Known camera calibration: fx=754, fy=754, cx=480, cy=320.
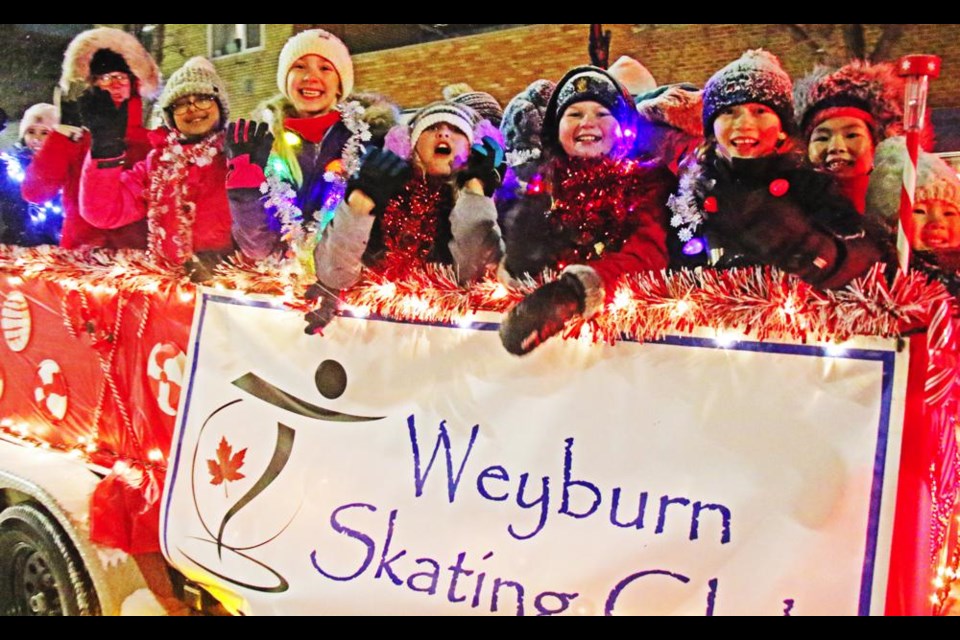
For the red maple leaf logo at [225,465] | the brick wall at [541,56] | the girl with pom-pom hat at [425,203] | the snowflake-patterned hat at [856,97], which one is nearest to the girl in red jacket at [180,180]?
the brick wall at [541,56]

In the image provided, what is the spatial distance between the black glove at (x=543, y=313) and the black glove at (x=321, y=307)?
0.61 metres

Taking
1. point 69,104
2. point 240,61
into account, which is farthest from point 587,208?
point 69,104

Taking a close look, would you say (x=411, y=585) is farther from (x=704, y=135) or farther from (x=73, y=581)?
(x=704, y=135)

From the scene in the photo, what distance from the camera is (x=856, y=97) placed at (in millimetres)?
1940

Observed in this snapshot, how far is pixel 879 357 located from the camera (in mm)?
1951

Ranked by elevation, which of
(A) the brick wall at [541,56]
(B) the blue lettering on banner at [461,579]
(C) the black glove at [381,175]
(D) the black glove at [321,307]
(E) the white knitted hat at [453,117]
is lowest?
(B) the blue lettering on banner at [461,579]

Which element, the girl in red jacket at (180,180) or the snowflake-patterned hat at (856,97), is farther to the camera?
the girl in red jacket at (180,180)

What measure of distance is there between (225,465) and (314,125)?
1190 millimetres

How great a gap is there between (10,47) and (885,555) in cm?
345

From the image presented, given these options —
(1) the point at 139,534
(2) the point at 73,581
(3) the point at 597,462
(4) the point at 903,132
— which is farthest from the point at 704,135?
(2) the point at 73,581

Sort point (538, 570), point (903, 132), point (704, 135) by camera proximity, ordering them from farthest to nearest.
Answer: point (538, 570) < point (704, 135) < point (903, 132)

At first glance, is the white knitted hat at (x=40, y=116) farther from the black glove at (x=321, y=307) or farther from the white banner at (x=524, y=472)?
the black glove at (x=321, y=307)

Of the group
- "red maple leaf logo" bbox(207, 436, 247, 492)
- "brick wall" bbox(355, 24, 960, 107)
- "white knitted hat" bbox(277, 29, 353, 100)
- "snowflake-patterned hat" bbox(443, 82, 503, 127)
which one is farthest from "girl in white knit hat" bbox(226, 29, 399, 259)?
"red maple leaf logo" bbox(207, 436, 247, 492)

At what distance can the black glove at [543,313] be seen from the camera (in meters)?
2.14
